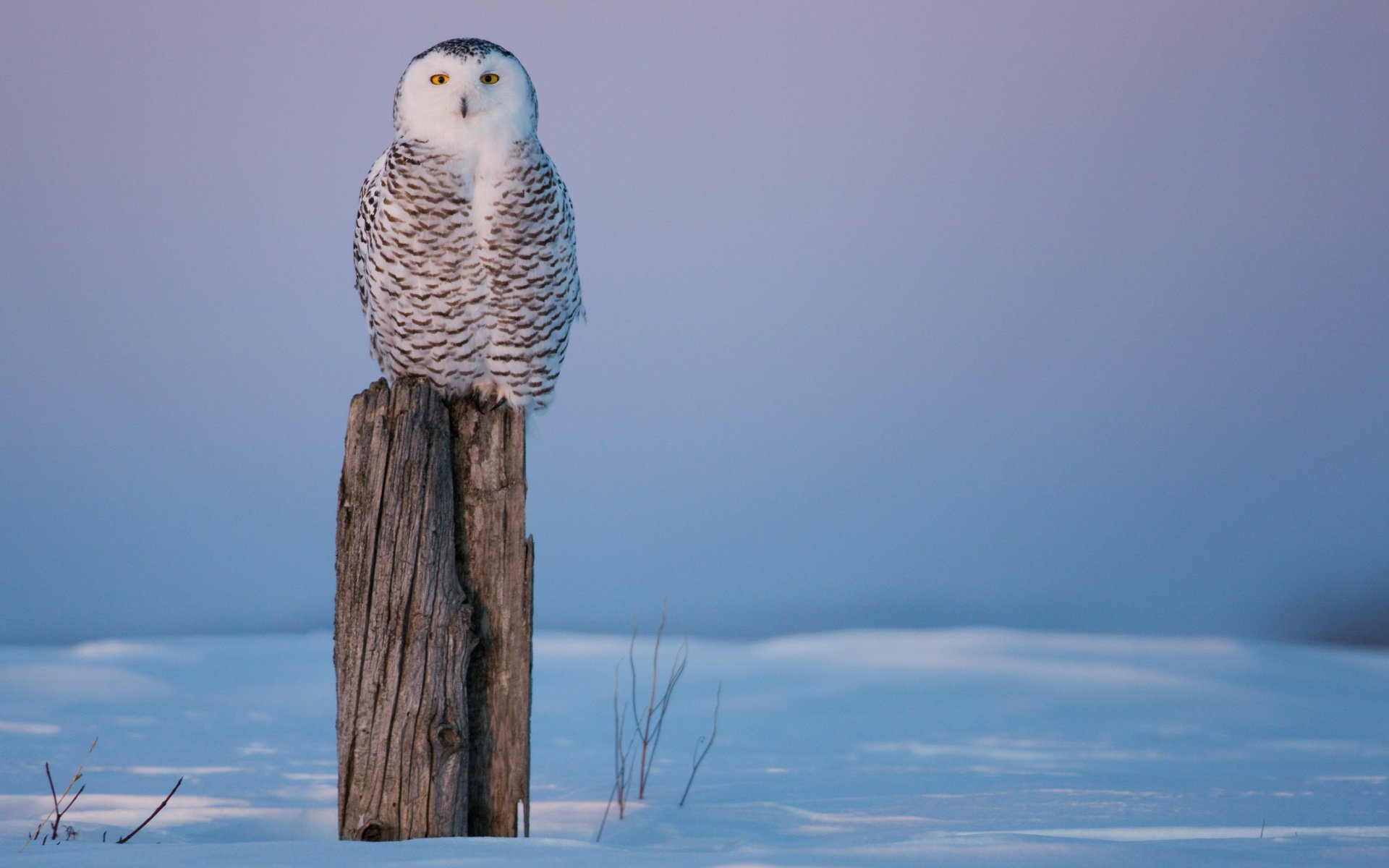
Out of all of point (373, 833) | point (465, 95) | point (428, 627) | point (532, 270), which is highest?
point (465, 95)

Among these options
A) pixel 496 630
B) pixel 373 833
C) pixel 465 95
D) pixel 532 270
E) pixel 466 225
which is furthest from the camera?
pixel 532 270

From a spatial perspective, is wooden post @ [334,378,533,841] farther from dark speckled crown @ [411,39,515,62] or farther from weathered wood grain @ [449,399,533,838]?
dark speckled crown @ [411,39,515,62]

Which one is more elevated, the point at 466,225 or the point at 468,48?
the point at 468,48

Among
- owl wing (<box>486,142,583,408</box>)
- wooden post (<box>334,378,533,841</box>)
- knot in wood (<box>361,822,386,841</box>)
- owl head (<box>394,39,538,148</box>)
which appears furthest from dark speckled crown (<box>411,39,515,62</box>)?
knot in wood (<box>361,822,386,841</box>)

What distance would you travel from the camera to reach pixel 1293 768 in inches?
250

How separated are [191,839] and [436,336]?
6.64 ft

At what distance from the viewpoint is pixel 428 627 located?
3355mm

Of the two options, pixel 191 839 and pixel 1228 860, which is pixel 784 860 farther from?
pixel 191 839

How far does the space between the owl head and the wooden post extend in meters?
0.87

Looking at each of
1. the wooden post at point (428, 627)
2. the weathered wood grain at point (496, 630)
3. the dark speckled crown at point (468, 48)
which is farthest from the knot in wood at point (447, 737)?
the dark speckled crown at point (468, 48)

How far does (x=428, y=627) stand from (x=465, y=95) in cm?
167

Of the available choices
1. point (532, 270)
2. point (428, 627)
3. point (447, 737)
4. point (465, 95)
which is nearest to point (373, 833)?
point (447, 737)

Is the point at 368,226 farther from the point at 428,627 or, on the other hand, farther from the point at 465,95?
the point at 428,627

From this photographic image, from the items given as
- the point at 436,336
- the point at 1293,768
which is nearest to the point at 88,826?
the point at 436,336
